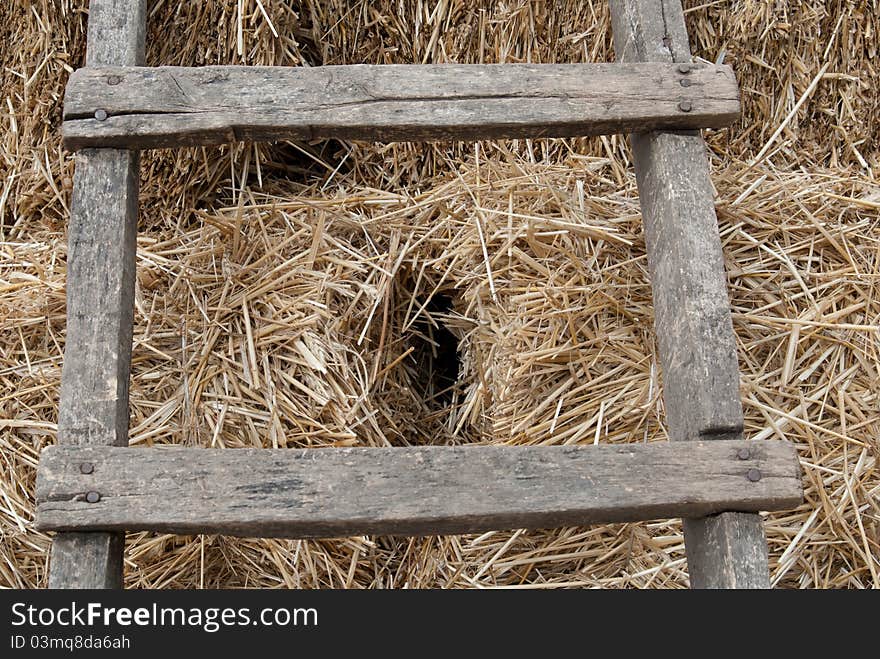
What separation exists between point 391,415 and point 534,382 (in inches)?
11.7

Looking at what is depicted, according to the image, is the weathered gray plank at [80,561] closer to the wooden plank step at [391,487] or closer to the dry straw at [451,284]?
the wooden plank step at [391,487]

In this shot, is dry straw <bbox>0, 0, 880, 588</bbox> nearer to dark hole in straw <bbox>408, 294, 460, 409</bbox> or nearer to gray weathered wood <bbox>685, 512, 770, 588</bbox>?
dark hole in straw <bbox>408, 294, 460, 409</bbox>

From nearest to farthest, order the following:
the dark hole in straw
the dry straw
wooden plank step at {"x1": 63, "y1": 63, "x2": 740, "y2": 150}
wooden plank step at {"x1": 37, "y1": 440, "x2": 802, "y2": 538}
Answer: wooden plank step at {"x1": 37, "y1": 440, "x2": 802, "y2": 538} → wooden plank step at {"x1": 63, "y1": 63, "x2": 740, "y2": 150} → the dry straw → the dark hole in straw

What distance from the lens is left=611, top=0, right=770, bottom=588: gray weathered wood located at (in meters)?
1.29

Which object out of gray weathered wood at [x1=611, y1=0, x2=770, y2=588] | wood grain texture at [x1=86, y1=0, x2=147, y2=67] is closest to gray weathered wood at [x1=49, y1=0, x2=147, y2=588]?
wood grain texture at [x1=86, y1=0, x2=147, y2=67]

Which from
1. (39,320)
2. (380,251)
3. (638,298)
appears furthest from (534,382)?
(39,320)

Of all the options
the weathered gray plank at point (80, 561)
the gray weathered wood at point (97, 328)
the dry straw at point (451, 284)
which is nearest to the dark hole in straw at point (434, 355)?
the dry straw at point (451, 284)

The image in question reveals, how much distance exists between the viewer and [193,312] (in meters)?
1.73

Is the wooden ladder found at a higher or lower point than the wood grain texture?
lower

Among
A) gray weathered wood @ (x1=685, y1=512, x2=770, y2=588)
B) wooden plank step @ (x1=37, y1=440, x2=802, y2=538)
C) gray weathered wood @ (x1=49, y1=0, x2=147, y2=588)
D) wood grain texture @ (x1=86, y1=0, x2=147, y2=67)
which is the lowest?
gray weathered wood @ (x1=685, y1=512, x2=770, y2=588)

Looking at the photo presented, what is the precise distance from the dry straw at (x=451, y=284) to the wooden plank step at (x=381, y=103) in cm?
32

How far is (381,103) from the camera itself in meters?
1.43

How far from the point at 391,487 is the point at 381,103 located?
58cm

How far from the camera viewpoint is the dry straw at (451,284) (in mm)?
1612
